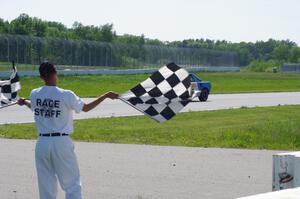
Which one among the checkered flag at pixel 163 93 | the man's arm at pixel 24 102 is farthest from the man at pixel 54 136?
the checkered flag at pixel 163 93

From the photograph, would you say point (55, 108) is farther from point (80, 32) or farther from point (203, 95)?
point (80, 32)

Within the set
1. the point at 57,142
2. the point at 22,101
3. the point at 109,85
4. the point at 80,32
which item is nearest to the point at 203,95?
the point at 109,85

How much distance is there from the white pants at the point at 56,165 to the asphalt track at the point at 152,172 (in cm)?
189

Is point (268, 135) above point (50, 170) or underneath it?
underneath

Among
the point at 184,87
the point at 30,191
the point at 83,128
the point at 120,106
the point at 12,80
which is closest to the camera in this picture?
the point at 184,87

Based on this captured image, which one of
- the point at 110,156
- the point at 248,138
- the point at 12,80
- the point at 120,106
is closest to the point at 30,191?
the point at 12,80

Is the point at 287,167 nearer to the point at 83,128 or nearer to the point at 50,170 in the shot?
the point at 50,170

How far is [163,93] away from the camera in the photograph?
7.60 metres

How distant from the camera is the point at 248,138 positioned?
15.8 metres

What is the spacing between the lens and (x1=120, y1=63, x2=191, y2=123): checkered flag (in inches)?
298

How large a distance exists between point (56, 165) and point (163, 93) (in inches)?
59.2

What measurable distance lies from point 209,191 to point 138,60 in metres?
68.2

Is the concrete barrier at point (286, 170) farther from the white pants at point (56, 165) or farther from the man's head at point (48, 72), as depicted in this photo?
the man's head at point (48, 72)

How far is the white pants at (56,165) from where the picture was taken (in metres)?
6.72
